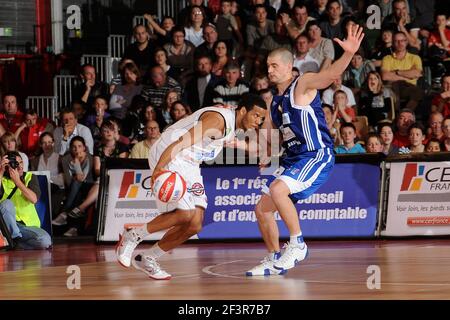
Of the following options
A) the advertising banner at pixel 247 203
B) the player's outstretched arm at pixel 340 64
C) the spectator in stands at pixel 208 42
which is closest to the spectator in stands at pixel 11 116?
the spectator in stands at pixel 208 42

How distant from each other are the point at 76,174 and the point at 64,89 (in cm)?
391

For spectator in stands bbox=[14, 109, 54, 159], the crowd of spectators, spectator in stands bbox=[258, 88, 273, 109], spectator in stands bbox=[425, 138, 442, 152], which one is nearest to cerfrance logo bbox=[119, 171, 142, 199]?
the crowd of spectators

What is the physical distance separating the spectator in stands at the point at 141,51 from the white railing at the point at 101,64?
0.93 m

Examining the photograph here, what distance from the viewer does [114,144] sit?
16391 mm

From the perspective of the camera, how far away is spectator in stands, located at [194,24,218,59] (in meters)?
17.8

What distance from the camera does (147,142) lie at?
15969mm

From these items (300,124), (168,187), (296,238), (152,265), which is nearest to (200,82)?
(300,124)

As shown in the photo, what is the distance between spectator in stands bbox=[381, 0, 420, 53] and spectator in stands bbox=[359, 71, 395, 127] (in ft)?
4.45

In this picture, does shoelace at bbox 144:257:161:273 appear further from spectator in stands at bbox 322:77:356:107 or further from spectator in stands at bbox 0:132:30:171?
spectator in stands at bbox 322:77:356:107

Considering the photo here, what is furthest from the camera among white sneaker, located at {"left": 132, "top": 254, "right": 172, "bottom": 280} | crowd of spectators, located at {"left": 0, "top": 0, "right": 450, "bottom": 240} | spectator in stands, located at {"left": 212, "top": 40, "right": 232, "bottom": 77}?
spectator in stands, located at {"left": 212, "top": 40, "right": 232, "bottom": 77}

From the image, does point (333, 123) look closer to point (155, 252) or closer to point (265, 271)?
point (265, 271)

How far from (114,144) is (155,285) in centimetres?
711

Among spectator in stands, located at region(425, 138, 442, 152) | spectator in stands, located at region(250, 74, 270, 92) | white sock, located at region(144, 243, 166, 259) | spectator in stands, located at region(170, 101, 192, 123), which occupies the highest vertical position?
spectator in stands, located at region(250, 74, 270, 92)

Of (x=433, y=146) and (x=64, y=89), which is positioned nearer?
(x=433, y=146)
